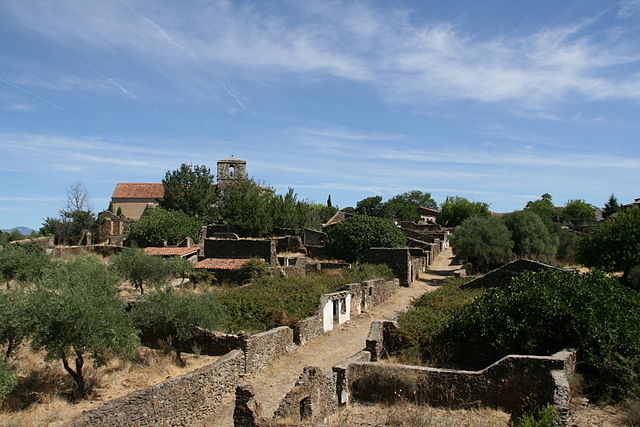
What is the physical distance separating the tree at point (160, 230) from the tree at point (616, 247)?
2941 cm

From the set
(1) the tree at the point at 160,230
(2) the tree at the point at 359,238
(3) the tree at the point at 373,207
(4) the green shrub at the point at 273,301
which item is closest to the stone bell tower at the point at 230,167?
(3) the tree at the point at 373,207

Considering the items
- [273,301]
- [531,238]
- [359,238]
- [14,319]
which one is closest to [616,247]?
[531,238]

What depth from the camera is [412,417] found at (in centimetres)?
878

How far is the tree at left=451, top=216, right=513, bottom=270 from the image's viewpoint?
32.5m

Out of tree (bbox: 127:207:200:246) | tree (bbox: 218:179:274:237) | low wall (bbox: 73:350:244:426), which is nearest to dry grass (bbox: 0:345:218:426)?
low wall (bbox: 73:350:244:426)

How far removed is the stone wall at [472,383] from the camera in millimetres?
9742

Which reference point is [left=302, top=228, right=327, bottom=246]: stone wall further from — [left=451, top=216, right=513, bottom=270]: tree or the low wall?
the low wall

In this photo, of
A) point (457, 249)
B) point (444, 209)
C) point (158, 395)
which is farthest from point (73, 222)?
point (444, 209)

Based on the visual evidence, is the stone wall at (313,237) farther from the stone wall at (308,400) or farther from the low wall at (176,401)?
the stone wall at (308,400)

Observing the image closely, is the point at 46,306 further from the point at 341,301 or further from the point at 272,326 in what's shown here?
the point at 341,301

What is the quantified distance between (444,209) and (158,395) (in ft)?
265

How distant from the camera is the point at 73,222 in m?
52.1

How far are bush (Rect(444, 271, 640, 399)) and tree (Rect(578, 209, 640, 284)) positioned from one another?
45.6 ft

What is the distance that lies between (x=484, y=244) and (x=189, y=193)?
3331cm
